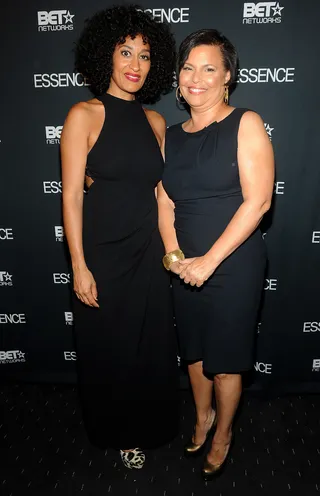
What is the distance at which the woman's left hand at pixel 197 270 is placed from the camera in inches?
70.7

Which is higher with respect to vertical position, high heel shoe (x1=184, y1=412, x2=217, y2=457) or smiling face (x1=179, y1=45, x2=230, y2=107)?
smiling face (x1=179, y1=45, x2=230, y2=107)

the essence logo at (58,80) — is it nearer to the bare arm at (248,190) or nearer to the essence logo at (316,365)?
the bare arm at (248,190)

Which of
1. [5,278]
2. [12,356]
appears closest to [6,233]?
[5,278]

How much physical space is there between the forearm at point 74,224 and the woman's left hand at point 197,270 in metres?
0.45

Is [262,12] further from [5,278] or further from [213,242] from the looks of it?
[5,278]

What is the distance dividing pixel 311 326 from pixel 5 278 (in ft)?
6.53

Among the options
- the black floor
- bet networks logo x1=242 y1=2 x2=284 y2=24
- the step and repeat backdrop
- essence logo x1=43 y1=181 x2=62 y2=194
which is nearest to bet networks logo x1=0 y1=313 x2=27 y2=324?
the step and repeat backdrop

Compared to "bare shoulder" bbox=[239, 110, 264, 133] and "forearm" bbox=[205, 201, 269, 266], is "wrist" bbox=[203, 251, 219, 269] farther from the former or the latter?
"bare shoulder" bbox=[239, 110, 264, 133]

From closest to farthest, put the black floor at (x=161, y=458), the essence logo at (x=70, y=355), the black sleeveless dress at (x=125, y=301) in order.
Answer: the black sleeveless dress at (x=125, y=301) < the black floor at (x=161, y=458) < the essence logo at (x=70, y=355)

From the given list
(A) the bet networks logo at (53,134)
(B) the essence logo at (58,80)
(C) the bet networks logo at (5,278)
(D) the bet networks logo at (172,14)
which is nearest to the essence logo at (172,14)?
(D) the bet networks logo at (172,14)

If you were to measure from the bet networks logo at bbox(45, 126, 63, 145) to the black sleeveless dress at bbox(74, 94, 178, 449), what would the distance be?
663mm

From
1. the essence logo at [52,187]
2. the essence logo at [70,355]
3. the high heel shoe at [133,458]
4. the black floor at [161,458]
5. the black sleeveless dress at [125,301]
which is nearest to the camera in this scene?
the black sleeveless dress at [125,301]

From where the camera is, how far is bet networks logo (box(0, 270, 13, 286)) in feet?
9.27

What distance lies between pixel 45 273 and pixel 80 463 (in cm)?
115
